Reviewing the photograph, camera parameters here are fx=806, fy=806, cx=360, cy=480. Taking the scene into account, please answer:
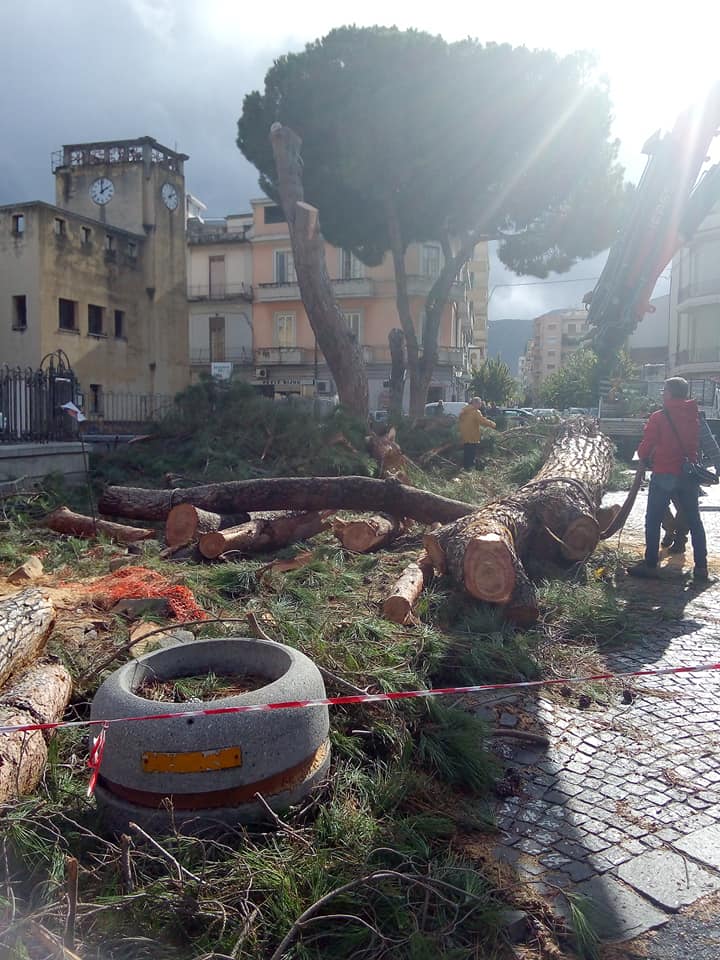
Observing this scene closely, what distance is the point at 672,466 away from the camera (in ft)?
25.2

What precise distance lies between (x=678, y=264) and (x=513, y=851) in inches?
2072

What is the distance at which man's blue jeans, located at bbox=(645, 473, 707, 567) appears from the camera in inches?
301

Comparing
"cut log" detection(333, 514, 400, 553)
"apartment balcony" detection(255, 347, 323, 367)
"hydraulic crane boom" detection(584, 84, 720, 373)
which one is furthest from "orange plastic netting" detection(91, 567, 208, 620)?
"apartment balcony" detection(255, 347, 323, 367)

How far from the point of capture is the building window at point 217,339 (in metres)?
46.2

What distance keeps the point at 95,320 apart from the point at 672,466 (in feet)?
95.8

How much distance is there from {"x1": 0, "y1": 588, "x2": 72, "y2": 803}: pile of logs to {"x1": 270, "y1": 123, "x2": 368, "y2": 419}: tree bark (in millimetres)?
11958

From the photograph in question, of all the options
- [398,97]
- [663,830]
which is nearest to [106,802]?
[663,830]

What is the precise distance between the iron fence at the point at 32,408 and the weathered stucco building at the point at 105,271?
1628cm

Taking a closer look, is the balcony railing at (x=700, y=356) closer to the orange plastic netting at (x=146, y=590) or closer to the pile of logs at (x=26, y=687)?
the orange plastic netting at (x=146, y=590)

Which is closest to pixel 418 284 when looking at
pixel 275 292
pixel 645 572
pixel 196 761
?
pixel 275 292

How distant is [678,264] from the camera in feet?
164

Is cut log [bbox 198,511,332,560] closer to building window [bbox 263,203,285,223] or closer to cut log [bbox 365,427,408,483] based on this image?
cut log [bbox 365,427,408,483]

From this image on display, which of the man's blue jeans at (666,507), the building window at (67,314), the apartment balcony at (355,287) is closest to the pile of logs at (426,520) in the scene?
the man's blue jeans at (666,507)

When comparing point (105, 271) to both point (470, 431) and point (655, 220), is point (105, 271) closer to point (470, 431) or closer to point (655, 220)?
point (655, 220)
